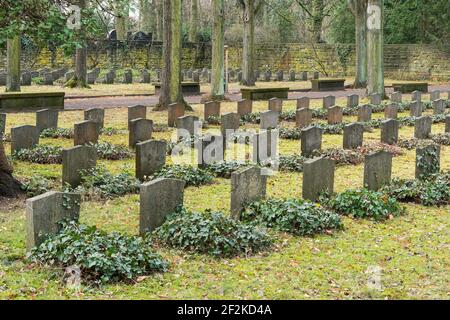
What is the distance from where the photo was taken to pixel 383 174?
35.2ft

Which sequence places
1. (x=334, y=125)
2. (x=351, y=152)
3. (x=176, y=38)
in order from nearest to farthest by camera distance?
(x=351, y=152) → (x=334, y=125) → (x=176, y=38)

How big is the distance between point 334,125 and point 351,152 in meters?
4.09

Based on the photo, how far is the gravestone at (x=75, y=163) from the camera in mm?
9961

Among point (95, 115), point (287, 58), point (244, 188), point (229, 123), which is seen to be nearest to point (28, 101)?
point (95, 115)

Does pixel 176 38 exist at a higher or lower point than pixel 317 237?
higher

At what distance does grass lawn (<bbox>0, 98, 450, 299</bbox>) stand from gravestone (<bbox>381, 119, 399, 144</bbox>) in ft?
17.5

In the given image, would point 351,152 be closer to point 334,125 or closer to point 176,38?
point 334,125

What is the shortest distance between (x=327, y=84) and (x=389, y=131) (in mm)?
18152

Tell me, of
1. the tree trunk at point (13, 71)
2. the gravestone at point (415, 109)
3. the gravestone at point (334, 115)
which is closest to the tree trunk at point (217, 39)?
the gravestone at point (334, 115)

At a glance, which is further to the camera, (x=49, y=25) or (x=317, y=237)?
(x=49, y=25)

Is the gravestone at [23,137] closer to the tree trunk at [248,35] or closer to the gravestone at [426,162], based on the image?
the gravestone at [426,162]

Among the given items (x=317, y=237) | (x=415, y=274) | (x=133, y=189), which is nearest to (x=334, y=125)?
(x=133, y=189)

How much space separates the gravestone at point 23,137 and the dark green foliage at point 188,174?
3.26 m

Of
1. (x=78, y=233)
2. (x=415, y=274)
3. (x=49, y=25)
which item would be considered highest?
(x=49, y=25)
